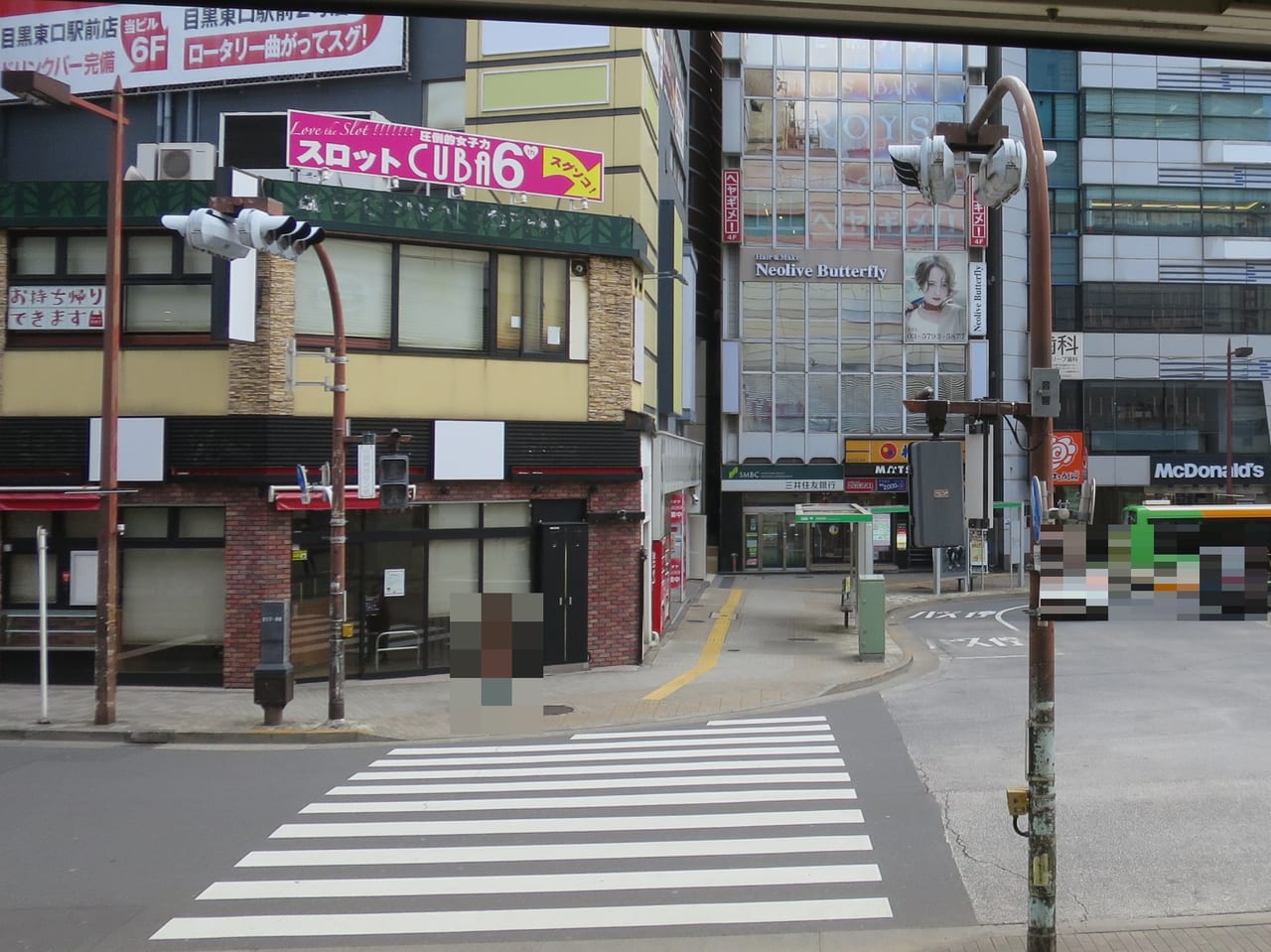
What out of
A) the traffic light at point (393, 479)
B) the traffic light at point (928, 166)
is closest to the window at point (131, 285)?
the traffic light at point (393, 479)

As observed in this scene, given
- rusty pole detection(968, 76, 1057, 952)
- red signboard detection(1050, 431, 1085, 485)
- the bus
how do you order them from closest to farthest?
1. rusty pole detection(968, 76, 1057, 952)
2. the bus
3. red signboard detection(1050, 431, 1085, 485)

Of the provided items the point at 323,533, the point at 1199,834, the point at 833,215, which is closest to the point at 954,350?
the point at 833,215

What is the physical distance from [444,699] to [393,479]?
12.8 ft

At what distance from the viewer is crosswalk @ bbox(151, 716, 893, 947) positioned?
7293mm

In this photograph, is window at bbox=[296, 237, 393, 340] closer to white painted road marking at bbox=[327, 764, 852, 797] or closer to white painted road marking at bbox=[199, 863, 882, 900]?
white painted road marking at bbox=[327, 764, 852, 797]

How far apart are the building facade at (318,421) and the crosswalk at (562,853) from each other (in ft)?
17.4

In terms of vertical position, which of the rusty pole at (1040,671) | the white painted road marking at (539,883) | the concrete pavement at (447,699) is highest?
the rusty pole at (1040,671)

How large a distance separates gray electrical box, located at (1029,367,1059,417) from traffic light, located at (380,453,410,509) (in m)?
9.21

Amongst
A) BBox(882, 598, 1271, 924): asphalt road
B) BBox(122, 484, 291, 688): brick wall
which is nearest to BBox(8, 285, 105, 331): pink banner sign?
BBox(122, 484, 291, 688): brick wall

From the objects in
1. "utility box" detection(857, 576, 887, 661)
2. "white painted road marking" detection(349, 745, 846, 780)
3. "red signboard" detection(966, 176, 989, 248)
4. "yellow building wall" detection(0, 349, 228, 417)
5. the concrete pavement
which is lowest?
the concrete pavement

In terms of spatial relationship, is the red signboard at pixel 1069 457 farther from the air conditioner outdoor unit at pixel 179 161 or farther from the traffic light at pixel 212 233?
the traffic light at pixel 212 233

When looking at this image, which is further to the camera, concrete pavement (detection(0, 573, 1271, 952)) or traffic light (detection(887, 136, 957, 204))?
concrete pavement (detection(0, 573, 1271, 952))

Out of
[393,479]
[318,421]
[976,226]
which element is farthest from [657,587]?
[976,226]

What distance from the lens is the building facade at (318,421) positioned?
1609 cm
